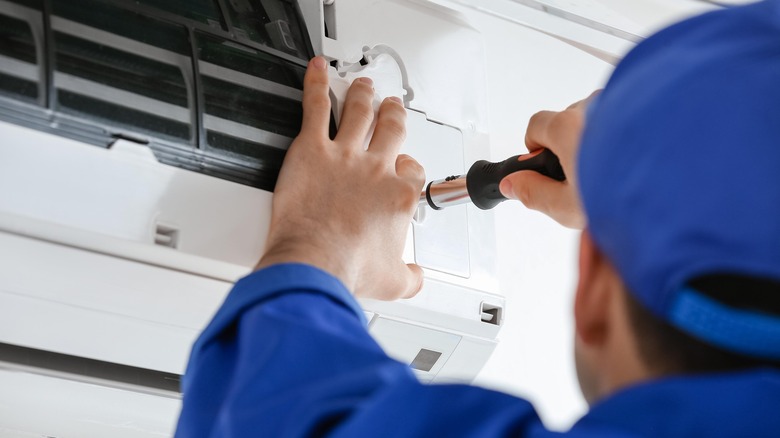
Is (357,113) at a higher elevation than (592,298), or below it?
higher

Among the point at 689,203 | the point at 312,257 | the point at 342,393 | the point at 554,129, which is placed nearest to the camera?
the point at 689,203

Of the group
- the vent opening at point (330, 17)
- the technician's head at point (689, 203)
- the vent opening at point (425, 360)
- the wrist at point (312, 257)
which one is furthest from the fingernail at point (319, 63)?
the technician's head at point (689, 203)

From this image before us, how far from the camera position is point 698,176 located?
0.56m

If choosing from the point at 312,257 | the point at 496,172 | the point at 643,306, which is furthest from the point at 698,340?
the point at 496,172

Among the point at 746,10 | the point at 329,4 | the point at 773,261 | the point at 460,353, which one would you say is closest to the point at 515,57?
the point at 329,4

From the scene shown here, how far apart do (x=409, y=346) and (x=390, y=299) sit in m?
0.11

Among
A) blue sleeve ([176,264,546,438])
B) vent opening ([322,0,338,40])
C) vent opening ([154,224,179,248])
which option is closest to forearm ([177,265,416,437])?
blue sleeve ([176,264,546,438])

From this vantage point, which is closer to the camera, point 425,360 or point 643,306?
point 643,306

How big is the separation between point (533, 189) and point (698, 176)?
476 mm

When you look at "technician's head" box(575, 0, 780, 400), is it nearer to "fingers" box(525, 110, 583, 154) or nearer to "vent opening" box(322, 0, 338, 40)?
"fingers" box(525, 110, 583, 154)

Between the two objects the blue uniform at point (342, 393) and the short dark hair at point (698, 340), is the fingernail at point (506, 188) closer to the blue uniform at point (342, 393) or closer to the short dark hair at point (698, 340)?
the blue uniform at point (342, 393)

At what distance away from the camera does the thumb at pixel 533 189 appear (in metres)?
1.02

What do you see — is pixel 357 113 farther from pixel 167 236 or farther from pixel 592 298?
pixel 592 298

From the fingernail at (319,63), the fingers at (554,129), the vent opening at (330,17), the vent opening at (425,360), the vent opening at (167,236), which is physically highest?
the vent opening at (330,17)
